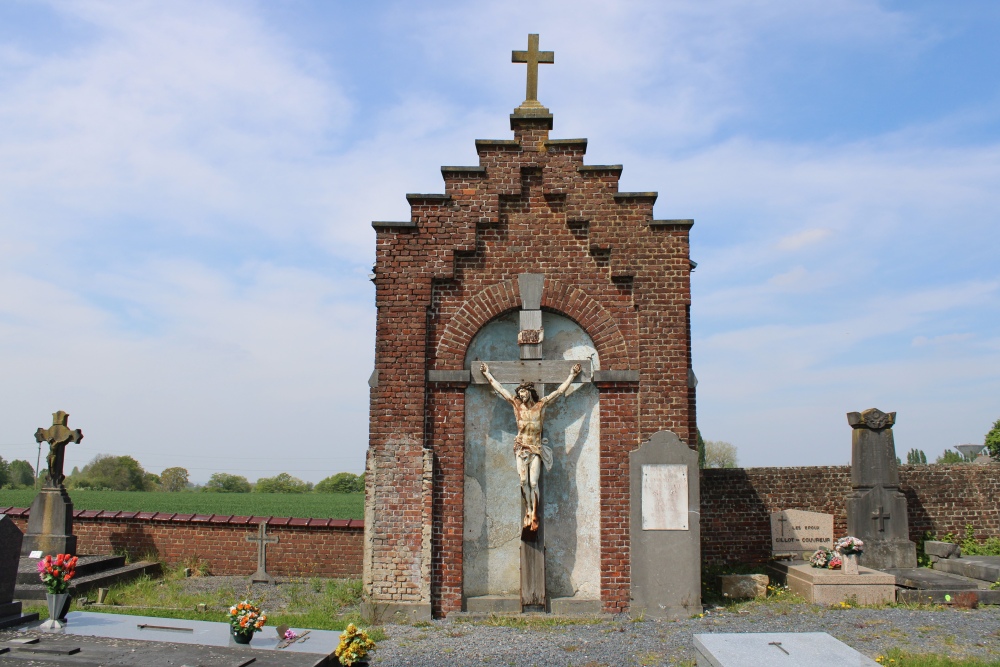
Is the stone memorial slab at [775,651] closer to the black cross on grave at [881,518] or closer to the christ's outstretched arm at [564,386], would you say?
the christ's outstretched arm at [564,386]

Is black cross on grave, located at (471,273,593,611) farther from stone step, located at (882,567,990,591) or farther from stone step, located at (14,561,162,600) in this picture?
stone step, located at (14,561,162,600)

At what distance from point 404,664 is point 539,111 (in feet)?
25.4

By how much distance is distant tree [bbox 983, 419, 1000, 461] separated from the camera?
34828 mm

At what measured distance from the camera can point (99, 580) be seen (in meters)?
13.0

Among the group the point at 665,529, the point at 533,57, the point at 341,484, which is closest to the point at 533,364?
the point at 665,529

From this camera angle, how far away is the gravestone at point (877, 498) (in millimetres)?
13148

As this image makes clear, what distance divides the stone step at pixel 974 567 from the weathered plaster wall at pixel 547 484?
6.04 m

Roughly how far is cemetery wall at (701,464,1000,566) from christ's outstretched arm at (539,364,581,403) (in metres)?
5.33

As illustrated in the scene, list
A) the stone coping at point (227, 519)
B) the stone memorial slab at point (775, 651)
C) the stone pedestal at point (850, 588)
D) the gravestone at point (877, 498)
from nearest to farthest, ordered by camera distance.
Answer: the stone memorial slab at point (775, 651)
the stone pedestal at point (850, 588)
the gravestone at point (877, 498)
the stone coping at point (227, 519)

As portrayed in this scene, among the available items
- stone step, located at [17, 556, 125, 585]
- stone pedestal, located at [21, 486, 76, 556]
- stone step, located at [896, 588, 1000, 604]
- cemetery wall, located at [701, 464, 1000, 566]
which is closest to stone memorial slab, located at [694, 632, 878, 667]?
stone step, located at [896, 588, 1000, 604]

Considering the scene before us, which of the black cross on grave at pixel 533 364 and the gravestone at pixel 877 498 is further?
the gravestone at pixel 877 498

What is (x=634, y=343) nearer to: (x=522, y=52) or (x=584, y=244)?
(x=584, y=244)

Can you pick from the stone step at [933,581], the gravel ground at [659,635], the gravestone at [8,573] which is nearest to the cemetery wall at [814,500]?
the stone step at [933,581]

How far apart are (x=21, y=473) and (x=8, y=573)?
262ft
